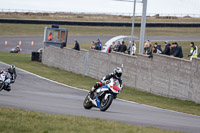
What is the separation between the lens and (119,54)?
27031mm

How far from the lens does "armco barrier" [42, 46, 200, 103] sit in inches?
790

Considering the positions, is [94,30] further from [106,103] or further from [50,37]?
[106,103]

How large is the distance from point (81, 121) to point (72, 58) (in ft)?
75.8

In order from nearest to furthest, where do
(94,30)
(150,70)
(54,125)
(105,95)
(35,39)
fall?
(54,125), (105,95), (150,70), (35,39), (94,30)

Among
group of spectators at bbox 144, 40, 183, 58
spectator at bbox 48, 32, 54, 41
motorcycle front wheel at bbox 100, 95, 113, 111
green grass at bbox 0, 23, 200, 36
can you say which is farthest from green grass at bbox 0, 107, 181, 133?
green grass at bbox 0, 23, 200, 36

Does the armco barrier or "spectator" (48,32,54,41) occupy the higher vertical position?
"spectator" (48,32,54,41)

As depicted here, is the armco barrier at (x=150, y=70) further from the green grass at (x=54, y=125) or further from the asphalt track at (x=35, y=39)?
the asphalt track at (x=35, y=39)

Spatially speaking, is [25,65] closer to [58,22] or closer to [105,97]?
[105,97]

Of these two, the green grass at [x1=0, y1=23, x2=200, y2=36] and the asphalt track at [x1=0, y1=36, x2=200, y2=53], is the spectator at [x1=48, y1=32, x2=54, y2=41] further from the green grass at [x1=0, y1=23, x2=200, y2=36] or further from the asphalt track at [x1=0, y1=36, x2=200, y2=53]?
the green grass at [x1=0, y1=23, x2=200, y2=36]

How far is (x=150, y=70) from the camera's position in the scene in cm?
2353

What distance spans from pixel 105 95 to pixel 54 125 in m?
3.89

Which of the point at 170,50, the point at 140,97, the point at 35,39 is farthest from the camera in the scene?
the point at 35,39

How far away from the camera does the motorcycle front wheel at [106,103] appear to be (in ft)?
43.1

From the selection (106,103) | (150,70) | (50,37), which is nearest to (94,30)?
(50,37)
